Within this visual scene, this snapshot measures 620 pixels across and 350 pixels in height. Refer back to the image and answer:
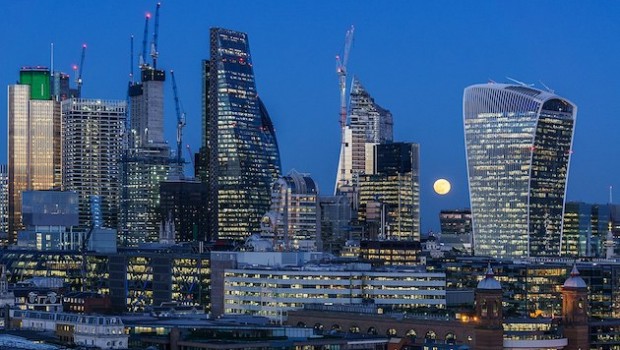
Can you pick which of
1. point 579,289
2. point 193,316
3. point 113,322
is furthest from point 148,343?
point 579,289

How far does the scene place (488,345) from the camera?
16875cm

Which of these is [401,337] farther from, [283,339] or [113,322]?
[113,322]

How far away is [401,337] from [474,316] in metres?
9.27

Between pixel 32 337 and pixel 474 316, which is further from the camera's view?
pixel 474 316

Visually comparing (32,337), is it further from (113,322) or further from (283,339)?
(283,339)

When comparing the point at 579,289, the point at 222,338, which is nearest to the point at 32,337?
the point at 222,338

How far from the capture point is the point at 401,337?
177 metres

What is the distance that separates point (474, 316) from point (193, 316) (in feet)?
108

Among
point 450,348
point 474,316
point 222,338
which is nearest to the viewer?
point 222,338

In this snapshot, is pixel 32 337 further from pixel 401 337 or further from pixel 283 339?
pixel 401 337

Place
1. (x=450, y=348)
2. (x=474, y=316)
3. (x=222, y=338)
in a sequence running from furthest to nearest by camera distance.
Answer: (x=474, y=316) → (x=450, y=348) → (x=222, y=338)

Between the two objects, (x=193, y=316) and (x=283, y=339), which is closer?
(x=283, y=339)

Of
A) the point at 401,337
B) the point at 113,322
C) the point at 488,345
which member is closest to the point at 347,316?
the point at 401,337

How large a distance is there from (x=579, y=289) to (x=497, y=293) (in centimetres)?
1250
